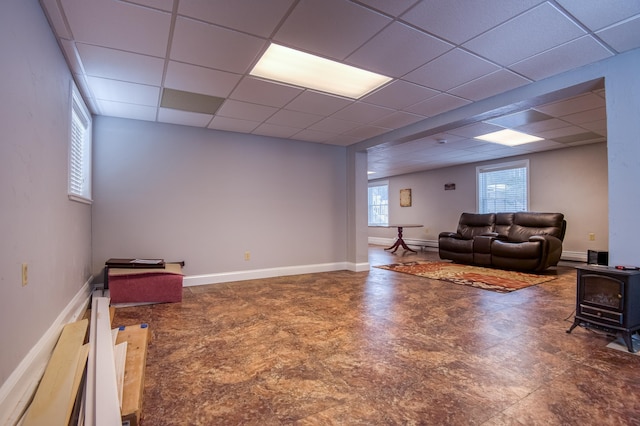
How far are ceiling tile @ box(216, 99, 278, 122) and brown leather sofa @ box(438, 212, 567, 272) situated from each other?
4.42m

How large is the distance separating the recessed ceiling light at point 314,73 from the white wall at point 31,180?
139cm

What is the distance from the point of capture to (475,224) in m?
6.59

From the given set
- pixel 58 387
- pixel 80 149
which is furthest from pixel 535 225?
pixel 80 149

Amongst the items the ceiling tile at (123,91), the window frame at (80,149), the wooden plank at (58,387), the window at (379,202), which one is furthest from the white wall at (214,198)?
the window at (379,202)

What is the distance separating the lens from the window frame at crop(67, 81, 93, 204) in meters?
2.86

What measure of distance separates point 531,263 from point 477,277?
107 centimetres

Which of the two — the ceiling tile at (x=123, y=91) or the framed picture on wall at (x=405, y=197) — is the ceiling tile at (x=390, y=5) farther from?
the framed picture on wall at (x=405, y=197)

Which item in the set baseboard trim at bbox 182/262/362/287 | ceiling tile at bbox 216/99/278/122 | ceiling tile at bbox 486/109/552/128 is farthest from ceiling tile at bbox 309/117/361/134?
baseboard trim at bbox 182/262/362/287

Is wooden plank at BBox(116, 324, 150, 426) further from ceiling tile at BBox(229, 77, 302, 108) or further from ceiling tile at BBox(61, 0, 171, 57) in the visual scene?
ceiling tile at BBox(229, 77, 302, 108)

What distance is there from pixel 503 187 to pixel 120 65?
282 inches

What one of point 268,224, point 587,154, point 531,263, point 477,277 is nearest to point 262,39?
point 268,224

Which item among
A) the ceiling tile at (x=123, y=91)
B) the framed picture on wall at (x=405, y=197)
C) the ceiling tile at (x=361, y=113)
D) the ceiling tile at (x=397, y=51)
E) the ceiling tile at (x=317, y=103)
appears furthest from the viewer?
the framed picture on wall at (x=405, y=197)

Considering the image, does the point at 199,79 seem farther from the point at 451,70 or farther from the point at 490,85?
the point at 490,85

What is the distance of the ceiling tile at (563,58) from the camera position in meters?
2.27
